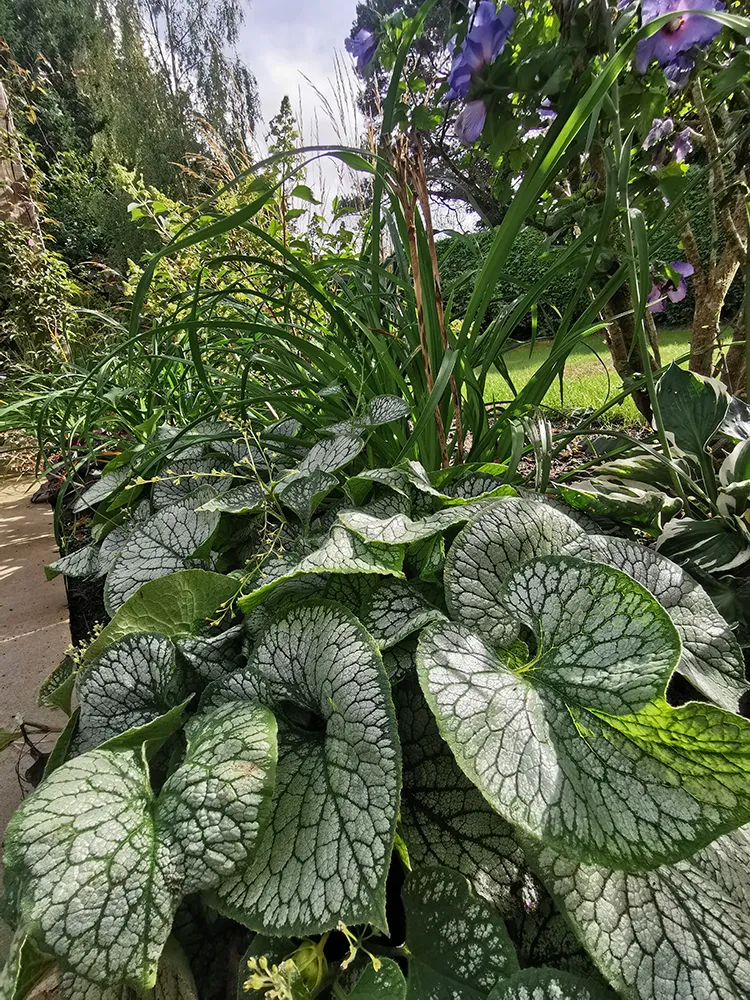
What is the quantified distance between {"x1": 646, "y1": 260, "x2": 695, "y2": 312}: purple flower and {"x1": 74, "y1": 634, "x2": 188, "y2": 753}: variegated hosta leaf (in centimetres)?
118

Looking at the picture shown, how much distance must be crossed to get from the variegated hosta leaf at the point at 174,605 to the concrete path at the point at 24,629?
0.38 meters

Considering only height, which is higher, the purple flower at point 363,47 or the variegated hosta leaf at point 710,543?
the purple flower at point 363,47

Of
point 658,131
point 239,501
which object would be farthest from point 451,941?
point 658,131

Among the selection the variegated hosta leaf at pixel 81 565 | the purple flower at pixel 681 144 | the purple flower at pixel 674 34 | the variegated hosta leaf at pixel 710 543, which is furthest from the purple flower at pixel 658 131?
the variegated hosta leaf at pixel 81 565

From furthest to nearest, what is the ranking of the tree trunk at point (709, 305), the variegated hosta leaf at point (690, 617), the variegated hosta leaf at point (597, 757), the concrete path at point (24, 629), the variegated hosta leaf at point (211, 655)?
the tree trunk at point (709, 305)
the concrete path at point (24, 629)
the variegated hosta leaf at point (211, 655)
the variegated hosta leaf at point (690, 617)
the variegated hosta leaf at point (597, 757)

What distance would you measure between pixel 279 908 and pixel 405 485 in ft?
1.57

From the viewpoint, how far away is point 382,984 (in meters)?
0.41

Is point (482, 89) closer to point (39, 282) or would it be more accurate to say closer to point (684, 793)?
point (684, 793)

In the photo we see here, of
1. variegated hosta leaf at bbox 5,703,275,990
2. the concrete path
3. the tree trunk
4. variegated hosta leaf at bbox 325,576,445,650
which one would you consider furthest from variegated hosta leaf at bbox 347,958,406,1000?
the tree trunk

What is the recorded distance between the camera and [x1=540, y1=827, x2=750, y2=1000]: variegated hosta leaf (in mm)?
389

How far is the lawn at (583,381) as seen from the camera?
192cm

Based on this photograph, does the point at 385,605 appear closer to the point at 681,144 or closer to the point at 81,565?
the point at 81,565

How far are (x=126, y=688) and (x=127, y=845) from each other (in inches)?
7.6

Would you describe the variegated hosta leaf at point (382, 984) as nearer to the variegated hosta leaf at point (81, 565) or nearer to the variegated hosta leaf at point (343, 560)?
the variegated hosta leaf at point (343, 560)
